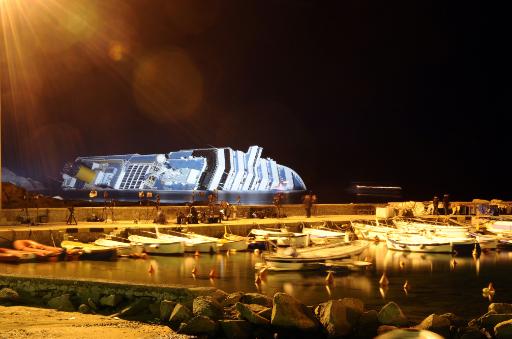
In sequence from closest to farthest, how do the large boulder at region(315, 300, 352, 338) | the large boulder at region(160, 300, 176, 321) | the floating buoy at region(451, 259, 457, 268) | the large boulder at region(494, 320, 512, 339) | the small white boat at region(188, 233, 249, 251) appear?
the large boulder at region(494, 320, 512, 339), the large boulder at region(315, 300, 352, 338), the large boulder at region(160, 300, 176, 321), the floating buoy at region(451, 259, 457, 268), the small white boat at region(188, 233, 249, 251)

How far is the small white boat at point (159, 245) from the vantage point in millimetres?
30062

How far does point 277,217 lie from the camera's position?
4075cm

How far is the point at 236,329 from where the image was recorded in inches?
585

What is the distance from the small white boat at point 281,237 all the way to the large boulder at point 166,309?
14.1 m

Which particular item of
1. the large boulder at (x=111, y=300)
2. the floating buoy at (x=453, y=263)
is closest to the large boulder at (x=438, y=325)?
the large boulder at (x=111, y=300)

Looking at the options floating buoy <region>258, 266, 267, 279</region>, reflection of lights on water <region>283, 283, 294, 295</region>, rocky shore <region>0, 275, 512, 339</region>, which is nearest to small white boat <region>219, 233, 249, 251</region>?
floating buoy <region>258, 266, 267, 279</region>

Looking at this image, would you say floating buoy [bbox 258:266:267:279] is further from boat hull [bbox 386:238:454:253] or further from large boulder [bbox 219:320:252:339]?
boat hull [bbox 386:238:454:253]

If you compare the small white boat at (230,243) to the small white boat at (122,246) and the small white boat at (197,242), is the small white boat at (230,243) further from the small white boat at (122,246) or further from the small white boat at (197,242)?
the small white boat at (122,246)

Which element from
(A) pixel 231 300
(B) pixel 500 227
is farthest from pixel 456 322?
(B) pixel 500 227

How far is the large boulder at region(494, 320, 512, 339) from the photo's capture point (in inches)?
548

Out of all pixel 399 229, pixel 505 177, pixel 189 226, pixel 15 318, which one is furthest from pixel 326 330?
pixel 505 177

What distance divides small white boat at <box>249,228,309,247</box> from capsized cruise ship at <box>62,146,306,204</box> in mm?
40637

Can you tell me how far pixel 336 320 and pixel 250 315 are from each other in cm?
203

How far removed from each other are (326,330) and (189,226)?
19.3m
